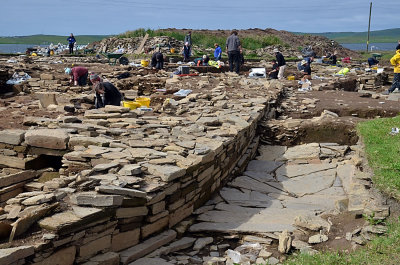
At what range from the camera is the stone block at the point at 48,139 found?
19.2 feet

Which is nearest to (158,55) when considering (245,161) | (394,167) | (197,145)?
(245,161)

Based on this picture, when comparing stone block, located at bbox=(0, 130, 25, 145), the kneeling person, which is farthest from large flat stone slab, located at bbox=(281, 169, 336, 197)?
stone block, located at bbox=(0, 130, 25, 145)

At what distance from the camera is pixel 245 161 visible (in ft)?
25.4

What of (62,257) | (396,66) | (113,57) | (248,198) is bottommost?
(248,198)

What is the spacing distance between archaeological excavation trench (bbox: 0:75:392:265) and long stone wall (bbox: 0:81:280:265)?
0.01 m

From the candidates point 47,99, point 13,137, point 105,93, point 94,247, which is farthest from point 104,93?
point 94,247

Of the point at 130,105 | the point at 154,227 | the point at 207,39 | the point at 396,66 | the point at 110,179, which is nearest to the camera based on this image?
the point at 110,179

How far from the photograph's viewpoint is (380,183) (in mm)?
5199

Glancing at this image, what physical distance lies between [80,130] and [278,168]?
363cm

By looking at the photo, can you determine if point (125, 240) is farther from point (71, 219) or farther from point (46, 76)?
point (46, 76)

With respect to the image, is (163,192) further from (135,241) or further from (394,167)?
(394,167)

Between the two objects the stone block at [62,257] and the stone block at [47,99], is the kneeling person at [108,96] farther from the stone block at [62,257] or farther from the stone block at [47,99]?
the stone block at [62,257]

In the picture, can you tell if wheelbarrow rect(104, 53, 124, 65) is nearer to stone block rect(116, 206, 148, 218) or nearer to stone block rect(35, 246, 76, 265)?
stone block rect(116, 206, 148, 218)

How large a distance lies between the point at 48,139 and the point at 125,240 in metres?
2.38
